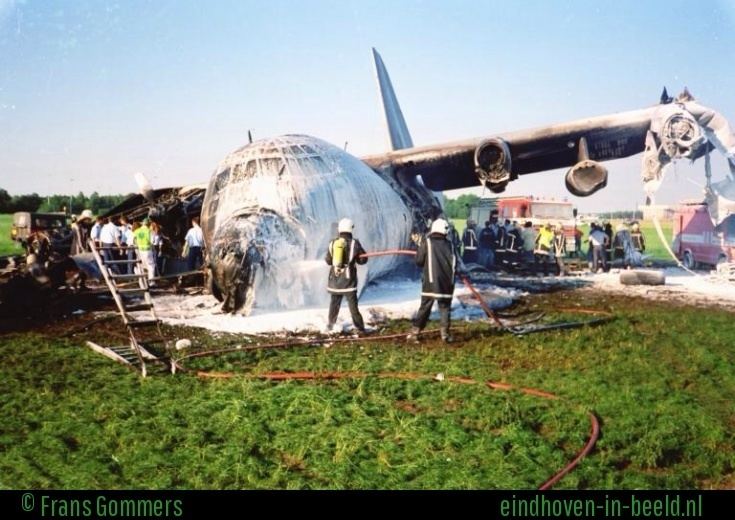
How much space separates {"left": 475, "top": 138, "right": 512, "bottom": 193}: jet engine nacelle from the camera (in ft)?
45.9

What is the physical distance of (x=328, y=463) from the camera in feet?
14.7

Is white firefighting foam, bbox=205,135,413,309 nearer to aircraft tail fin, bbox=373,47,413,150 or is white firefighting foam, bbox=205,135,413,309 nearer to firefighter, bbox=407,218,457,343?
firefighter, bbox=407,218,457,343

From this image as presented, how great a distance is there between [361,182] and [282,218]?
2506mm

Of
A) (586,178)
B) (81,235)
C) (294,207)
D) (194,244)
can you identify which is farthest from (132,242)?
(586,178)

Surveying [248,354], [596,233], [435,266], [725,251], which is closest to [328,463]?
[248,354]

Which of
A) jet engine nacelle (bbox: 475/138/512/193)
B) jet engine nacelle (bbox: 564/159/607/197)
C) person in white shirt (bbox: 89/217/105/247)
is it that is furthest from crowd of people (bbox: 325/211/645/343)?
person in white shirt (bbox: 89/217/105/247)

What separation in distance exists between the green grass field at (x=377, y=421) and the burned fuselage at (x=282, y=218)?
221 centimetres

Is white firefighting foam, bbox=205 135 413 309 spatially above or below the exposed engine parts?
below

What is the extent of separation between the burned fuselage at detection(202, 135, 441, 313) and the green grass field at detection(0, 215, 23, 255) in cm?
2403

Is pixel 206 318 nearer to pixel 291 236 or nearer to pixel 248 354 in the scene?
pixel 291 236

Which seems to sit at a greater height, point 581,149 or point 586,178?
point 581,149

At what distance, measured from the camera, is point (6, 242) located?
39500mm

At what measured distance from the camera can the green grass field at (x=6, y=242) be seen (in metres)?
32.1

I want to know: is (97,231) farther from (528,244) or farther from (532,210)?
(532,210)
